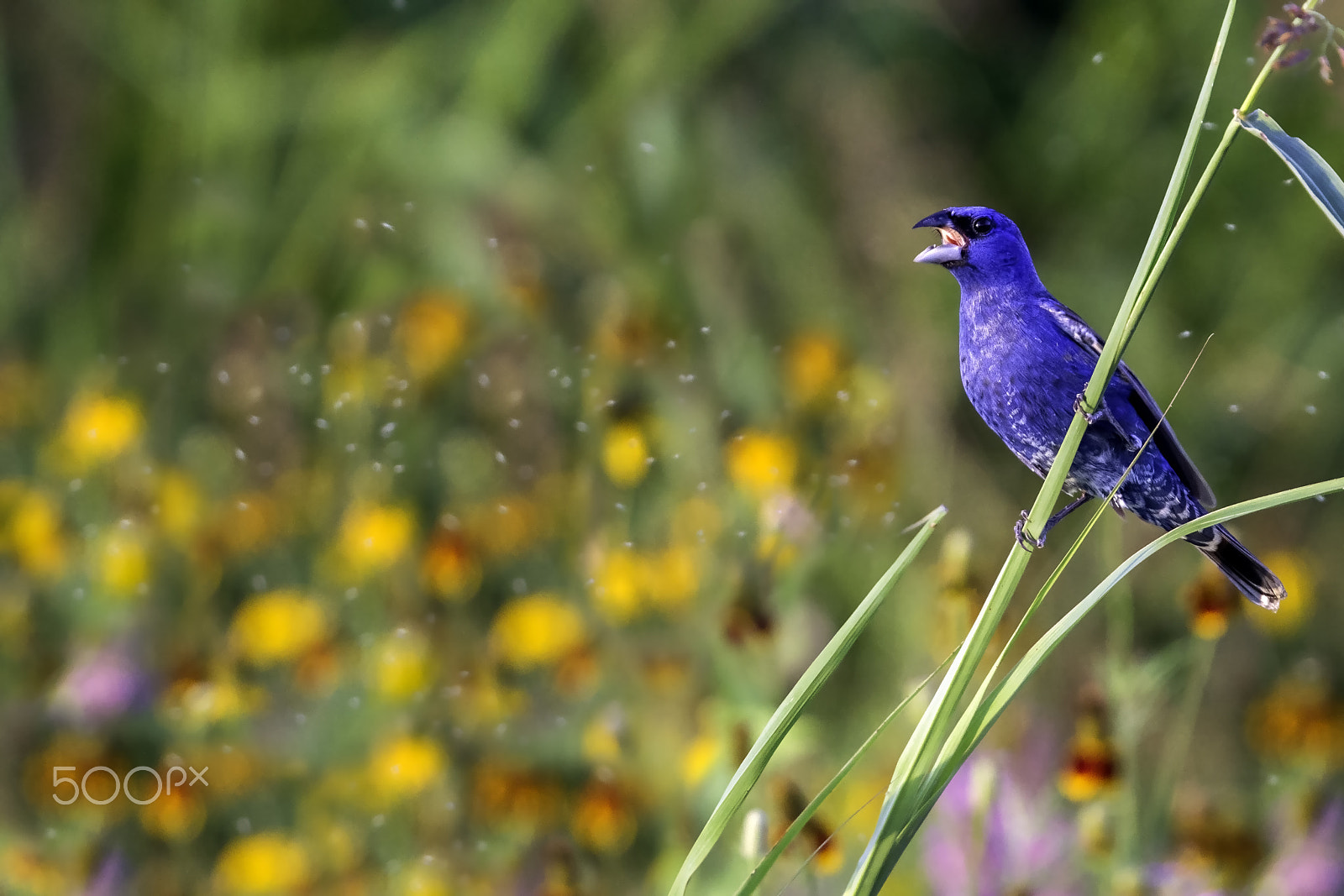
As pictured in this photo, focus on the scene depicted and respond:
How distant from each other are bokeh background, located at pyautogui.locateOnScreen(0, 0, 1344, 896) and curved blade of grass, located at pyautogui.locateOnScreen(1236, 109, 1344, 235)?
25.2 inches

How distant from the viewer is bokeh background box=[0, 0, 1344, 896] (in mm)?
1860

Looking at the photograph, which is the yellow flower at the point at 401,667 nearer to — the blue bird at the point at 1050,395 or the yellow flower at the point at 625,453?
the yellow flower at the point at 625,453

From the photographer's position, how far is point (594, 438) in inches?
95.0

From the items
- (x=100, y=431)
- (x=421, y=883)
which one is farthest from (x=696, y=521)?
(x=100, y=431)

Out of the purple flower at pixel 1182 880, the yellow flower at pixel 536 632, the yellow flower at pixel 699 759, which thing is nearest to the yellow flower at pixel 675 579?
the yellow flower at pixel 536 632

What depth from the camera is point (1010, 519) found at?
8.11 feet

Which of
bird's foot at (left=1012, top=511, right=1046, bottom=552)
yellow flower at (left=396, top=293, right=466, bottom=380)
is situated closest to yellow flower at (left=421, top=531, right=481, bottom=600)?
yellow flower at (left=396, top=293, right=466, bottom=380)

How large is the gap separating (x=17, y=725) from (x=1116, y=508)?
2.06m

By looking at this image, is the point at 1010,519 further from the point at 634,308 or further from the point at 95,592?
the point at 95,592

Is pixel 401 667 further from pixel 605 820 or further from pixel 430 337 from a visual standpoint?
pixel 430 337

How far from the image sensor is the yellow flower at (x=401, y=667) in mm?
2113

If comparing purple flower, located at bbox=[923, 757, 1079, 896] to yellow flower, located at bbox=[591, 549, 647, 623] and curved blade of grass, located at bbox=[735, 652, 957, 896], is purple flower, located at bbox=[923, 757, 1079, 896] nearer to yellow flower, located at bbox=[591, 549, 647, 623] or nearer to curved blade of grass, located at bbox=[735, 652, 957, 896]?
curved blade of grass, located at bbox=[735, 652, 957, 896]

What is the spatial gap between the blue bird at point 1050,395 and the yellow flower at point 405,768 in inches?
55.0

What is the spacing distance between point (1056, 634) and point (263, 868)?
5.08 ft
